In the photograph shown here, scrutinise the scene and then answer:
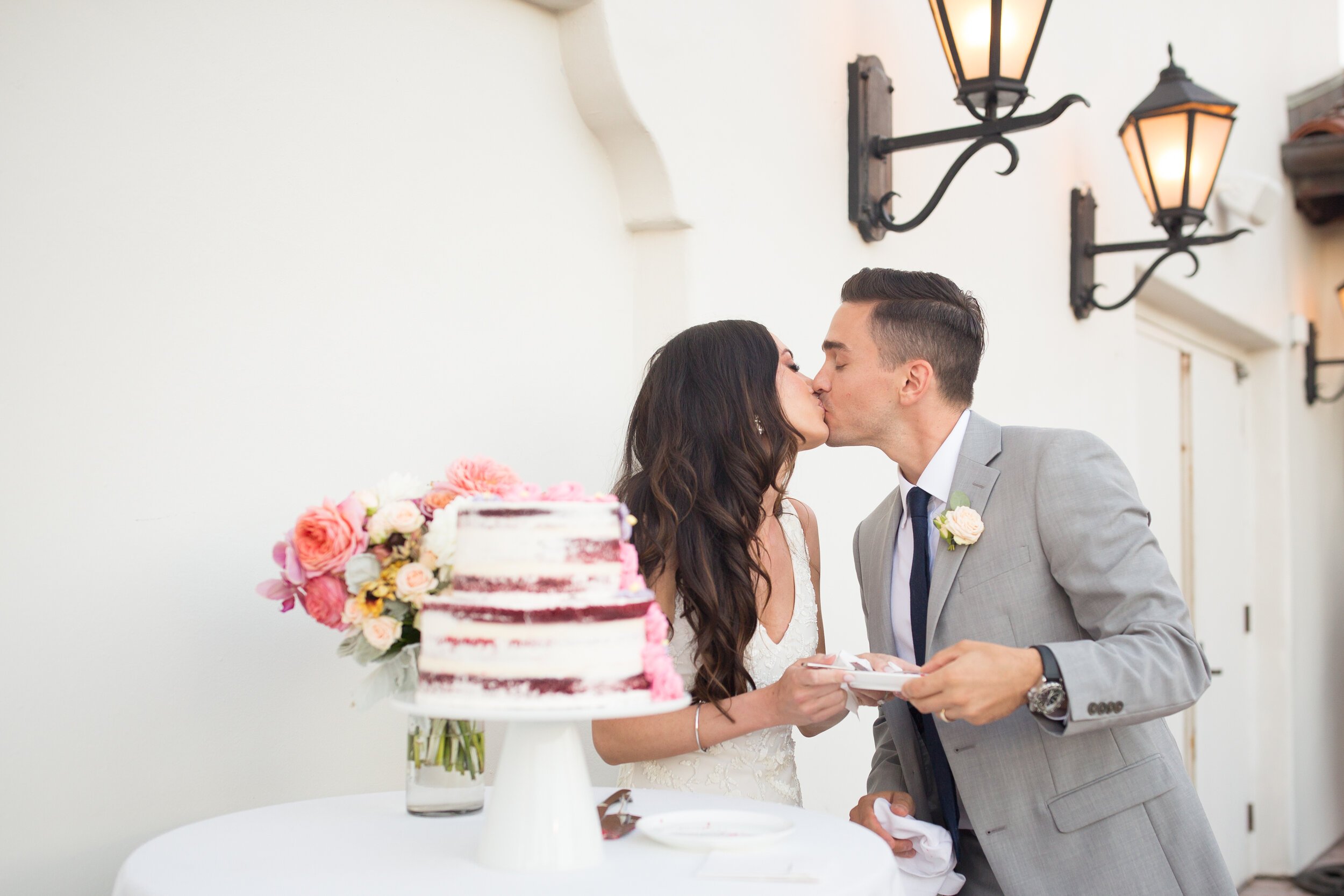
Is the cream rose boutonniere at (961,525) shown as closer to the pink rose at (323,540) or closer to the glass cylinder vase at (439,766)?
the glass cylinder vase at (439,766)

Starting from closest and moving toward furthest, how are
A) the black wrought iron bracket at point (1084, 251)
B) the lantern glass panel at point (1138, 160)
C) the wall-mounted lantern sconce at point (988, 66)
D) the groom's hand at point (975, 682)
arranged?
1. the groom's hand at point (975, 682)
2. the wall-mounted lantern sconce at point (988, 66)
3. the lantern glass panel at point (1138, 160)
4. the black wrought iron bracket at point (1084, 251)

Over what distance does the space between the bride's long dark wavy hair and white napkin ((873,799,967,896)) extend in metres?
0.37

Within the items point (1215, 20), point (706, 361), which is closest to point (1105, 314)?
point (1215, 20)

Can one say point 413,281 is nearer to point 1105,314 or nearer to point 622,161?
point 622,161

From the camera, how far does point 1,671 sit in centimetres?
151

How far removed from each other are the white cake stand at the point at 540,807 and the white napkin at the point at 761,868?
0.14m

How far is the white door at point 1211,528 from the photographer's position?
555 cm

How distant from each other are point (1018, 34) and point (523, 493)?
1997 mm

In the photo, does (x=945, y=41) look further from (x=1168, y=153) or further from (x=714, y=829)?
(x=714, y=829)

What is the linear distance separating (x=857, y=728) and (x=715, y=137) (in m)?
1.61

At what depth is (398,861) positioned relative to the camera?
4.49ft

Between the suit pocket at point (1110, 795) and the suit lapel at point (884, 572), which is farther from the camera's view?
the suit lapel at point (884, 572)

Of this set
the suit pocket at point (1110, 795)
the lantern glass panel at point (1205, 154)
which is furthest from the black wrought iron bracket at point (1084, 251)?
the suit pocket at point (1110, 795)

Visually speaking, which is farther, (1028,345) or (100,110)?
(1028,345)
